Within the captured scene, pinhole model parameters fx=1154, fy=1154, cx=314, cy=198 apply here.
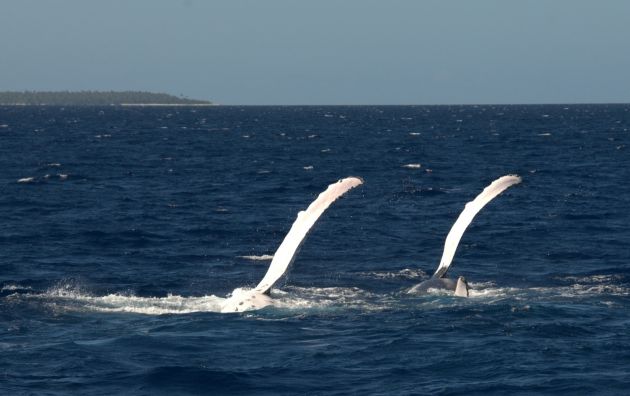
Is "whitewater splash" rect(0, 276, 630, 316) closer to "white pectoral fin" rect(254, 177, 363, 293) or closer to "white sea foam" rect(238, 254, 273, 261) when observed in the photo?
"white pectoral fin" rect(254, 177, 363, 293)

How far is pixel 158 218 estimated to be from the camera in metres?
46.9

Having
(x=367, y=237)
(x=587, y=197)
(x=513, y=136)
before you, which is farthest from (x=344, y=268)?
(x=513, y=136)

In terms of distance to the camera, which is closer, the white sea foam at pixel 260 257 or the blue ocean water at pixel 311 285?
the blue ocean water at pixel 311 285

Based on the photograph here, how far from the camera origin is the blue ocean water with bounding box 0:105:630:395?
2045 centimetres

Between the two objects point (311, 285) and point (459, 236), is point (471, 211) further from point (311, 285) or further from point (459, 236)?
point (311, 285)

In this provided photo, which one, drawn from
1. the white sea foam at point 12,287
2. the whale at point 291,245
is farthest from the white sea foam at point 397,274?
the white sea foam at point 12,287

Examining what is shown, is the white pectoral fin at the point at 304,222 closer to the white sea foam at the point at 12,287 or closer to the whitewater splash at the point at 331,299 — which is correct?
the whitewater splash at the point at 331,299

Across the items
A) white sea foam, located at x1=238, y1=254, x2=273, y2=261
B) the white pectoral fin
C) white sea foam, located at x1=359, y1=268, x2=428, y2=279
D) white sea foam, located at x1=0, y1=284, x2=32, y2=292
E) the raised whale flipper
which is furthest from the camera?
white sea foam, located at x1=238, y1=254, x2=273, y2=261

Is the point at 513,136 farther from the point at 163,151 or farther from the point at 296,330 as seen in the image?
the point at 296,330

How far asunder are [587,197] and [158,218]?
20286 millimetres

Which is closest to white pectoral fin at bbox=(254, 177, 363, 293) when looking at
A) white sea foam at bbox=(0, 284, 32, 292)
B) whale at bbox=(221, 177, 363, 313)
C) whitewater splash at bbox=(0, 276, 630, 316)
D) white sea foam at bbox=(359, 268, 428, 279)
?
whale at bbox=(221, 177, 363, 313)

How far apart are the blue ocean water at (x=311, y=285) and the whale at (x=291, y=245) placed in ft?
1.49

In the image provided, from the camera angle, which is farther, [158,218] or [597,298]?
[158,218]

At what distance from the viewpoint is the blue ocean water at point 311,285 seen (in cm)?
2045
